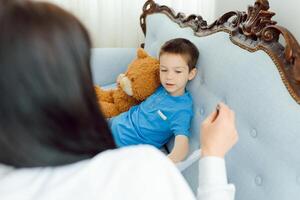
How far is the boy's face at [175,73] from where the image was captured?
5.21 ft

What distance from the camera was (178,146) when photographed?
Answer: 1525mm

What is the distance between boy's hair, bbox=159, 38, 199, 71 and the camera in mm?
1579

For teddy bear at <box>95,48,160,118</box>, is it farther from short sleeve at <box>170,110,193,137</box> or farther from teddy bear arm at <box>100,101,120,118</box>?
short sleeve at <box>170,110,193,137</box>

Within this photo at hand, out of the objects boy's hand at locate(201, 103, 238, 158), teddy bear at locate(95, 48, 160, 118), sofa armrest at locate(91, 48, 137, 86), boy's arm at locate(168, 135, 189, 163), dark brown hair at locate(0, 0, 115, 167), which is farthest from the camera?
sofa armrest at locate(91, 48, 137, 86)

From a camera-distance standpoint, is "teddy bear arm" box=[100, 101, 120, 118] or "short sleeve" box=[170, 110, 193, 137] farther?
"teddy bear arm" box=[100, 101, 120, 118]

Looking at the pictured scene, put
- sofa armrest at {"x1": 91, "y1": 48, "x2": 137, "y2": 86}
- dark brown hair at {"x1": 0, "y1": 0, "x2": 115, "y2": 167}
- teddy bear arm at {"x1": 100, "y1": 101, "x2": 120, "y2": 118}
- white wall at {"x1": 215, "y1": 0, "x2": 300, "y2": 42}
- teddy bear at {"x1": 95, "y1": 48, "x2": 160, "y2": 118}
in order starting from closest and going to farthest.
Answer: dark brown hair at {"x1": 0, "y1": 0, "x2": 115, "y2": 167} → white wall at {"x1": 215, "y1": 0, "x2": 300, "y2": 42} → teddy bear at {"x1": 95, "y1": 48, "x2": 160, "y2": 118} → teddy bear arm at {"x1": 100, "y1": 101, "x2": 120, "y2": 118} → sofa armrest at {"x1": 91, "y1": 48, "x2": 137, "y2": 86}

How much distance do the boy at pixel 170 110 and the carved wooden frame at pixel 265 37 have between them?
17 centimetres

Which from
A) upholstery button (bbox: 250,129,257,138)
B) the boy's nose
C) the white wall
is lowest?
upholstery button (bbox: 250,129,257,138)

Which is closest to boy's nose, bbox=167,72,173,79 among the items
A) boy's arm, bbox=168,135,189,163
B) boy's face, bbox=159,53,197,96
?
boy's face, bbox=159,53,197,96

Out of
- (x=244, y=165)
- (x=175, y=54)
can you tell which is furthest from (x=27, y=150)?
(x=175, y=54)

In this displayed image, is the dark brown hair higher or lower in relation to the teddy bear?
higher

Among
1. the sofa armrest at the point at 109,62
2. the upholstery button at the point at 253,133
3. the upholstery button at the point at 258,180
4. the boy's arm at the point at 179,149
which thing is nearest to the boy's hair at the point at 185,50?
the boy's arm at the point at 179,149

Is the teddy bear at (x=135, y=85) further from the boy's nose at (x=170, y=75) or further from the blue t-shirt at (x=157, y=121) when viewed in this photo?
the boy's nose at (x=170, y=75)

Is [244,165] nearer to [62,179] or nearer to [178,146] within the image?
[178,146]
